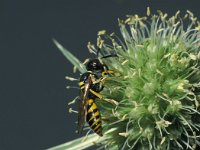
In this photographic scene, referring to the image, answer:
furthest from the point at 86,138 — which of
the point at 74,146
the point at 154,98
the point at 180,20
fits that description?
the point at 180,20

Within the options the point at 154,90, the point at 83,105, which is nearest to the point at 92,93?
the point at 83,105

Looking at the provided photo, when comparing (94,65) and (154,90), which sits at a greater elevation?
(94,65)

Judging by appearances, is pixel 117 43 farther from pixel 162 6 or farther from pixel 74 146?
pixel 162 6

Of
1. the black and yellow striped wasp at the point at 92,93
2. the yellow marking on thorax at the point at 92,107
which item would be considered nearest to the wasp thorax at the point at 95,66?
the black and yellow striped wasp at the point at 92,93

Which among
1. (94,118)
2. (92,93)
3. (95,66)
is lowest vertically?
(94,118)

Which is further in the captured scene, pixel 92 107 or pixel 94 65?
pixel 94 65

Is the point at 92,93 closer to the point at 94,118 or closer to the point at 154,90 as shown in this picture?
the point at 94,118
